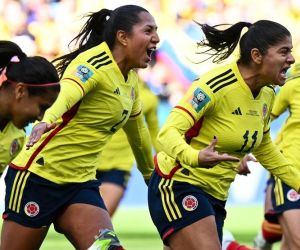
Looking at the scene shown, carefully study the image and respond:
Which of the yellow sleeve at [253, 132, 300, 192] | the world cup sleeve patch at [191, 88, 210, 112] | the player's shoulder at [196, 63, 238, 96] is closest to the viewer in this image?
the world cup sleeve patch at [191, 88, 210, 112]

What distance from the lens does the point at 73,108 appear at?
23.1ft

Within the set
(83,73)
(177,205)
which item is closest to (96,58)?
(83,73)

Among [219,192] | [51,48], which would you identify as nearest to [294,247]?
[219,192]

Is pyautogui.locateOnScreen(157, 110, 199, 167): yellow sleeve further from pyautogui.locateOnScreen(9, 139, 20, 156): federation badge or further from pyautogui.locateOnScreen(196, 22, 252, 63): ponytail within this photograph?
pyautogui.locateOnScreen(9, 139, 20, 156): federation badge

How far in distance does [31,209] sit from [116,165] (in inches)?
173

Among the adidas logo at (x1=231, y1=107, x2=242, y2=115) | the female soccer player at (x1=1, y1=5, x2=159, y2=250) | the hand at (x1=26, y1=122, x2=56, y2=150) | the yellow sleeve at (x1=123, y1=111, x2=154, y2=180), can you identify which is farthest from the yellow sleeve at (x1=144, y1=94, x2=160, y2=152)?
the hand at (x1=26, y1=122, x2=56, y2=150)

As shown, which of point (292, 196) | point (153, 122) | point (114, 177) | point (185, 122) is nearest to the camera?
point (185, 122)

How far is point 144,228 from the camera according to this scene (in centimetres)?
1490

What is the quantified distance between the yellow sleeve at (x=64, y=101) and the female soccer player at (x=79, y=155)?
0.10 m

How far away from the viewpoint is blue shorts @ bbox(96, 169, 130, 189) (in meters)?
11.3

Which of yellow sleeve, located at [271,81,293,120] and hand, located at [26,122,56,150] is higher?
hand, located at [26,122,56,150]

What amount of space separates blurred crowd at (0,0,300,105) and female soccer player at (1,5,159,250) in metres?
9.61

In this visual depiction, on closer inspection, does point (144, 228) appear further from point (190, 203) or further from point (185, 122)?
point (185, 122)

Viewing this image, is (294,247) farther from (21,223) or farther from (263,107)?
(21,223)
